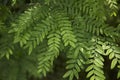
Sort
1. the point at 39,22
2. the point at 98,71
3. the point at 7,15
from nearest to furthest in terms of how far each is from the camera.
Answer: the point at 98,71, the point at 39,22, the point at 7,15

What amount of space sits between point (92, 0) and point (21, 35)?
1.41 feet

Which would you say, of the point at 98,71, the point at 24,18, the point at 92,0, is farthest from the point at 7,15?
the point at 98,71

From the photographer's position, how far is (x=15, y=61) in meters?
1.82

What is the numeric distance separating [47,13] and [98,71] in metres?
0.44

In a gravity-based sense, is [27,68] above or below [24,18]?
below

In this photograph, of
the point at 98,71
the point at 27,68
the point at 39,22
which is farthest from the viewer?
the point at 27,68

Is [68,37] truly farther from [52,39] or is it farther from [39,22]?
[39,22]

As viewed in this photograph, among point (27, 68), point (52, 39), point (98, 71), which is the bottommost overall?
point (27, 68)

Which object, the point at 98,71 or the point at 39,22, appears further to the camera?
the point at 39,22

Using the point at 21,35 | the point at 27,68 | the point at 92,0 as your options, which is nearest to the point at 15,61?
the point at 27,68

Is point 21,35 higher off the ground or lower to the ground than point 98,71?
higher

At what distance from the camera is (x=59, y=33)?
1.33 metres

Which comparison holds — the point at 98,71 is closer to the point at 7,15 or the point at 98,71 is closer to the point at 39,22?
the point at 39,22

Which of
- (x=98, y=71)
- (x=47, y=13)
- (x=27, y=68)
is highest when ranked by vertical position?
(x=47, y=13)
